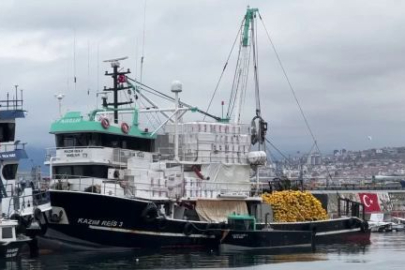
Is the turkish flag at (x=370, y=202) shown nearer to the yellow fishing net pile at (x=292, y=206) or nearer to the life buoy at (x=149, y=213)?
the yellow fishing net pile at (x=292, y=206)

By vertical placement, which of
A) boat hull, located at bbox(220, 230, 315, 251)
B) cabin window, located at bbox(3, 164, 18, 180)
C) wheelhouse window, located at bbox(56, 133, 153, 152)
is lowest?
boat hull, located at bbox(220, 230, 315, 251)

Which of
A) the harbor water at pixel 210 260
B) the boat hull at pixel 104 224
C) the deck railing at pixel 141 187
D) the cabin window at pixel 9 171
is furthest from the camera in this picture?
the deck railing at pixel 141 187

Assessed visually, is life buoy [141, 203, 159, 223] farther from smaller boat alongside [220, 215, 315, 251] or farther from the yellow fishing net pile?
the yellow fishing net pile

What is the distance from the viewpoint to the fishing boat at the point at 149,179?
57688 millimetres

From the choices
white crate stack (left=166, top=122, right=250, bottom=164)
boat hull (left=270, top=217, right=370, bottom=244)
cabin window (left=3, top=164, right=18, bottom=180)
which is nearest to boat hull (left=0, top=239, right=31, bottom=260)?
cabin window (left=3, top=164, right=18, bottom=180)

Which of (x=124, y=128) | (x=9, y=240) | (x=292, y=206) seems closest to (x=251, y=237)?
(x=292, y=206)

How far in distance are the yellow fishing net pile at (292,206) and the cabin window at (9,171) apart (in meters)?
17.1

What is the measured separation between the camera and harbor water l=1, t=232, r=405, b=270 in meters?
50.7

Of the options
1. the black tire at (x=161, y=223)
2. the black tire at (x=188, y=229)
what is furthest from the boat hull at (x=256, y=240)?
the black tire at (x=161, y=223)

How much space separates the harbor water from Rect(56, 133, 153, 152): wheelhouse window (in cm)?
731

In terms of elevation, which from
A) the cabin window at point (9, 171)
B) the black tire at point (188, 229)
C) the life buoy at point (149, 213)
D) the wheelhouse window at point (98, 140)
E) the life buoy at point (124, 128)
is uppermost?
the life buoy at point (124, 128)

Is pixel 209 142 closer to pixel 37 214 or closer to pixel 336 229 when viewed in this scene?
pixel 336 229

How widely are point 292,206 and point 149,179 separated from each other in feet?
36.1

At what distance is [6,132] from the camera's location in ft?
197
